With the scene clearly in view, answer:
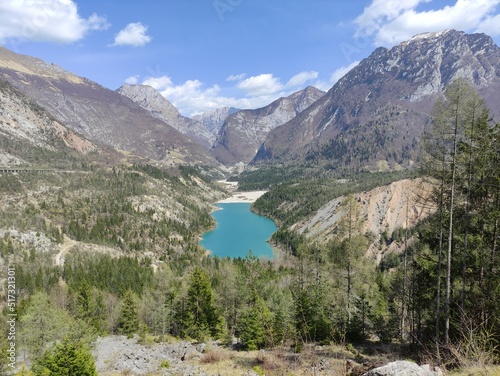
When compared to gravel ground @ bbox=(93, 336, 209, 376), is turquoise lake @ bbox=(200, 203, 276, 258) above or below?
above

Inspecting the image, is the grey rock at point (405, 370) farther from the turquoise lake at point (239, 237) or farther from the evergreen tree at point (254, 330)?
the turquoise lake at point (239, 237)

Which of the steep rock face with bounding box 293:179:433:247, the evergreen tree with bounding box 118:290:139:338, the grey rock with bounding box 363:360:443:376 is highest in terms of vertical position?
the steep rock face with bounding box 293:179:433:247

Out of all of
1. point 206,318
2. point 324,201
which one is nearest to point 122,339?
point 206,318

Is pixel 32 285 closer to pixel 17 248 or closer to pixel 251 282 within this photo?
pixel 17 248

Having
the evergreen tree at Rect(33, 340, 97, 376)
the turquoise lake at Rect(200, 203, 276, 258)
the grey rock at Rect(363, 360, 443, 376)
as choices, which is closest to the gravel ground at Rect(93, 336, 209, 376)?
the evergreen tree at Rect(33, 340, 97, 376)

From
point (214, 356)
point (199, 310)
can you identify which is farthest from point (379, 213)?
point (214, 356)

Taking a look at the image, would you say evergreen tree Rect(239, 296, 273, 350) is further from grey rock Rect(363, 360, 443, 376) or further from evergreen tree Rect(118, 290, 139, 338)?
evergreen tree Rect(118, 290, 139, 338)

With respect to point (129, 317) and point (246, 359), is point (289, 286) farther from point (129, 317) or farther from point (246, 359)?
point (246, 359)
